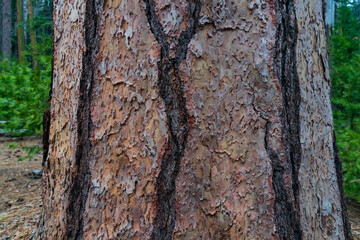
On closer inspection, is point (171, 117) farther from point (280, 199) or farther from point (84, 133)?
point (280, 199)

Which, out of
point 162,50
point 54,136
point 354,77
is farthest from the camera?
point 354,77

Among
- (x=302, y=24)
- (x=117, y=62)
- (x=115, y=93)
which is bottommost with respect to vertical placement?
(x=115, y=93)

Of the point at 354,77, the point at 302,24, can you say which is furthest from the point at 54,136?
the point at 354,77

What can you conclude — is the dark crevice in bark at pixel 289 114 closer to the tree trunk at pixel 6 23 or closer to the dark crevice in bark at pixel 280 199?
the dark crevice in bark at pixel 280 199

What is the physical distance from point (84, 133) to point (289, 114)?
2.49 feet

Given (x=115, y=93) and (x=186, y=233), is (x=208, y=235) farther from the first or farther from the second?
(x=115, y=93)

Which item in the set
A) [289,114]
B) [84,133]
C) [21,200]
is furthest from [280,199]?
[21,200]

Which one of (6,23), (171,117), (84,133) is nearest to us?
(171,117)

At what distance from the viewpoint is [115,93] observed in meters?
1.19

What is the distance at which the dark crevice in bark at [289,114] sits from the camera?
116 cm

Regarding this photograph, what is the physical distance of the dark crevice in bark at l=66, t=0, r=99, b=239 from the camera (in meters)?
1.23

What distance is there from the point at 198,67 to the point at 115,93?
313 millimetres

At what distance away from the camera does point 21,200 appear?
284cm

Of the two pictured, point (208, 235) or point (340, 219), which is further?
point (340, 219)
